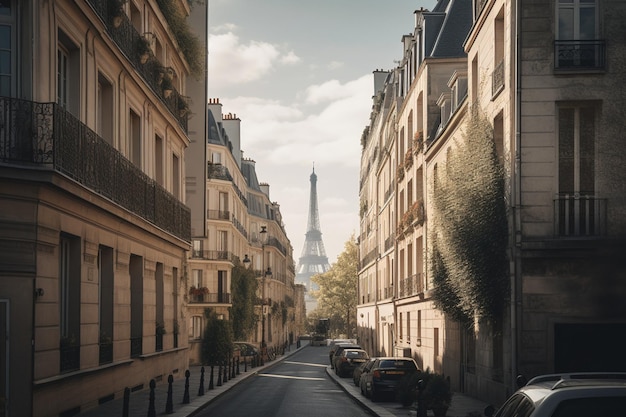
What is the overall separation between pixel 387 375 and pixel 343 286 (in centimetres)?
8023

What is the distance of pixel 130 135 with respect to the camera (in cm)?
2430

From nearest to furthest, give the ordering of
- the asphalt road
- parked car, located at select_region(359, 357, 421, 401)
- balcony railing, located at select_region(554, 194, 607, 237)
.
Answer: balcony railing, located at select_region(554, 194, 607, 237), the asphalt road, parked car, located at select_region(359, 357, 421, 401)

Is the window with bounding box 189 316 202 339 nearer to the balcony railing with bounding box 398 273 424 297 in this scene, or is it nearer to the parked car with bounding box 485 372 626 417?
the balcony railing with bounding box 398 273 424 297

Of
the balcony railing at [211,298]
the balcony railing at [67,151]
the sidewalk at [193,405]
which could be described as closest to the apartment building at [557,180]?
the sidewalk at [193,405]

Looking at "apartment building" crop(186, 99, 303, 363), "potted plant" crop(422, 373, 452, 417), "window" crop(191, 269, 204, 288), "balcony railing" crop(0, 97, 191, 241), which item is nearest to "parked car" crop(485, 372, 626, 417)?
"balcony railing" crop(0, 97, 191, 241)

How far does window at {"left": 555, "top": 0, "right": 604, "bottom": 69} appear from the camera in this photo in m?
18.9

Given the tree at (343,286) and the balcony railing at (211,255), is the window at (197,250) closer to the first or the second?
the balcony railing at (211,255)

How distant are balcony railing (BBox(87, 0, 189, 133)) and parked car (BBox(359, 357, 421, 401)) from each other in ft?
33.5

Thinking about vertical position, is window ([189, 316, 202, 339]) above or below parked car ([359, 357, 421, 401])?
below

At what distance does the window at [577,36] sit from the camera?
62.0 feet

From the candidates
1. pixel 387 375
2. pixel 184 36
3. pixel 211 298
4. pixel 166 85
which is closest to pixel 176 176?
pixel 184 36

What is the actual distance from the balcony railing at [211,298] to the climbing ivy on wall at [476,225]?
125 feet

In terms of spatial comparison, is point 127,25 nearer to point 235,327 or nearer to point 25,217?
point 25,217

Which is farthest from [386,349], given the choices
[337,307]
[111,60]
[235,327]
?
[337,307]
